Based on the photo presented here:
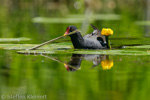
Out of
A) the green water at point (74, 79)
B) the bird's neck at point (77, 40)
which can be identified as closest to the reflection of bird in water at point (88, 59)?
the green water at point (74, 79)

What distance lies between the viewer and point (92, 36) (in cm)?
825

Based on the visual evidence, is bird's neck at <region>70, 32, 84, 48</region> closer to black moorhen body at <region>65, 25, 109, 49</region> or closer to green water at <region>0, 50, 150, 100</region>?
black moorhen body at <region>65, 25, 109, 49</region>

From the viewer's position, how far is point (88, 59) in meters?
6.64

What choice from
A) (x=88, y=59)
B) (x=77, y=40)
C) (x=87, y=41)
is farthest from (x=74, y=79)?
(x=87, y=41)

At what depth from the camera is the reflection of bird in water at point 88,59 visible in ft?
19.6

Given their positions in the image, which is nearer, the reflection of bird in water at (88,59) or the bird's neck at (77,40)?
the reflection of bird in water at (88,59)

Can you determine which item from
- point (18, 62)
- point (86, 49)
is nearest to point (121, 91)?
point (18, 62)

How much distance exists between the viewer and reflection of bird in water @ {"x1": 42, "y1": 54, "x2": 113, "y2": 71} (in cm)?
597

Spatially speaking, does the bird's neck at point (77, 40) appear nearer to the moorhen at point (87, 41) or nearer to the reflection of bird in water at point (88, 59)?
the moorhen at point (87, 41)

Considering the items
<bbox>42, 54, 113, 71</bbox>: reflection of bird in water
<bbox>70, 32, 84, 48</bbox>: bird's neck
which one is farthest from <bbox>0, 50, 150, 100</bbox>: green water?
<bbox>70, 32, 84, 48</bbox>: bird's neck

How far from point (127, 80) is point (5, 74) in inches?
63.4

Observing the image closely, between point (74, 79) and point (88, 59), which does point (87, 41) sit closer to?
point (88, 59)

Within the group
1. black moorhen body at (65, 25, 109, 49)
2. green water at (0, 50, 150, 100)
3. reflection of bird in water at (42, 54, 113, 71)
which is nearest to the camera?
green water at (0, 50, 150, 100)

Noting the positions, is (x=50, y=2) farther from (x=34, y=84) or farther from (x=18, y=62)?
(x=34, y=84)
